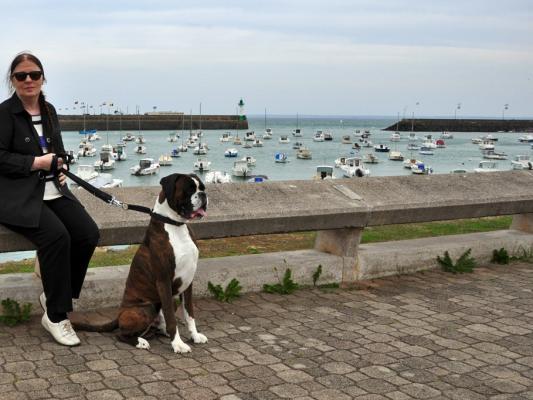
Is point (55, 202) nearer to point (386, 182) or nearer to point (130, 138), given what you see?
point (386, 182)

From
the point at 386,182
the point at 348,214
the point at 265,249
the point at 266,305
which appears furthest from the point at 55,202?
the point at 265,249

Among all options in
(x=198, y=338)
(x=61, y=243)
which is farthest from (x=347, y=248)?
(x=61, y=243)

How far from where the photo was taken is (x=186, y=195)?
16.4 ft

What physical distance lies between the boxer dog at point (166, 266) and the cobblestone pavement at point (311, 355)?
0.17m

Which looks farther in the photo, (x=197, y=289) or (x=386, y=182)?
(x=386, y=182)

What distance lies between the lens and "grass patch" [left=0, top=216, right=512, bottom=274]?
9.22 meters

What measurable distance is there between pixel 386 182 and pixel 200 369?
3875 millimetres

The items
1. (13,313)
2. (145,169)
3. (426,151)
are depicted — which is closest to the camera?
(13,313)

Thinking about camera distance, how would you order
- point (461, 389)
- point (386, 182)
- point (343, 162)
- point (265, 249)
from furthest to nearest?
point (343, 162), point (265, 249), point (386, 182), point (461, 389)

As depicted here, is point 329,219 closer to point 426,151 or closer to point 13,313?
point 13,313

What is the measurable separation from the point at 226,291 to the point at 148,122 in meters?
176

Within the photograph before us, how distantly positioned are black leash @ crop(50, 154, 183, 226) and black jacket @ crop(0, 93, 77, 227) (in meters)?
0.16

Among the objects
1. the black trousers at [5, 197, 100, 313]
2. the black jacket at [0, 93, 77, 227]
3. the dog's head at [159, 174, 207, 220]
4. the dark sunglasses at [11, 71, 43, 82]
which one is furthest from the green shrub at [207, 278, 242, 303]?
the dark sunglasses at [11, 71, 43, 82]

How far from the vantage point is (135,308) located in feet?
17.1
